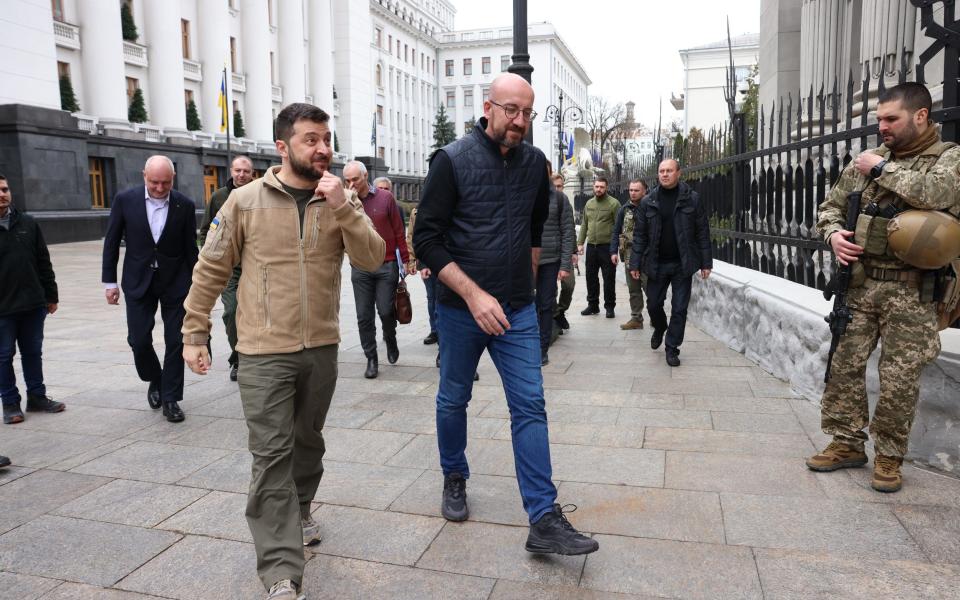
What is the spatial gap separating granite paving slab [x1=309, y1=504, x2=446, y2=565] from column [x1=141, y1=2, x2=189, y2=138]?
119 feet

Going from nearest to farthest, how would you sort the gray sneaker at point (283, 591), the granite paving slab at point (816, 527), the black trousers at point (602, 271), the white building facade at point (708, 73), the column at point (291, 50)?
the gray sneaker at point (283, 591), the granite paving slab at point (816, 527), the black trousers at point (602, 271), the column at point (291, 50), the white building facade at point (708, 73)

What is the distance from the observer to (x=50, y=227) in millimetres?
25172

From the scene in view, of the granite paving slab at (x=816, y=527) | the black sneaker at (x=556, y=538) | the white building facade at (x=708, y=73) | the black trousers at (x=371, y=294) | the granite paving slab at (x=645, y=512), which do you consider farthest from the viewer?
the white building facade at (x=708, y=73)

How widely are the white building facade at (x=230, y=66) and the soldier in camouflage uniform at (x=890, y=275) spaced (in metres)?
29.3

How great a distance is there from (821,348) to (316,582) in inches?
152

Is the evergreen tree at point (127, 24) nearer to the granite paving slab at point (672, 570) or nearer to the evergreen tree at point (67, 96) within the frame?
the evergreen tree at point (67, 96)

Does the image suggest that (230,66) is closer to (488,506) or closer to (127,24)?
(127,24)

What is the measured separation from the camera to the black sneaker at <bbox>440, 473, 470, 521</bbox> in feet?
11.9

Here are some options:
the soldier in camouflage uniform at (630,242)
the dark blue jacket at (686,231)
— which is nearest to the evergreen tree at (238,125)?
the soldier in camouflage uniform at (630,242)

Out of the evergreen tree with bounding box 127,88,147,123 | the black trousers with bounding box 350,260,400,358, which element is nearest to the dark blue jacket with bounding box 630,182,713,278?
the black trousers with bounding box 350,260,400,358

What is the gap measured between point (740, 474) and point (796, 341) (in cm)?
203

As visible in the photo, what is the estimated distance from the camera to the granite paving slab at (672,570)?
2.93m

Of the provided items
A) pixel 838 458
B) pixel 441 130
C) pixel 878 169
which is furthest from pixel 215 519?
pixel 441 130

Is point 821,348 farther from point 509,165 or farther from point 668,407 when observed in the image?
point 509,165
